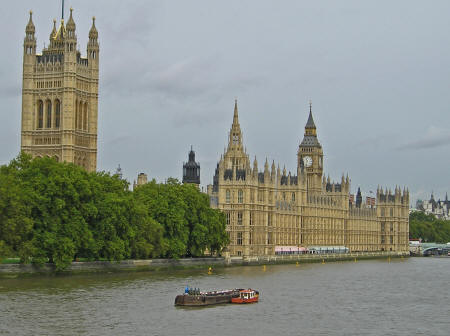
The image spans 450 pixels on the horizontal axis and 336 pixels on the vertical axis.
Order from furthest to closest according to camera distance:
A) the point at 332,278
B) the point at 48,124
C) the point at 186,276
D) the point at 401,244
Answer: the point at 401,244, the point at 48,124, the point at 332,278, the point at 186,276

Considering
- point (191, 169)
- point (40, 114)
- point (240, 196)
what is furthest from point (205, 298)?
point (191, 169)

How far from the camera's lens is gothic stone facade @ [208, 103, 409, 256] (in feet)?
409

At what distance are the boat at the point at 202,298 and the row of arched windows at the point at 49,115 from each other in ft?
243

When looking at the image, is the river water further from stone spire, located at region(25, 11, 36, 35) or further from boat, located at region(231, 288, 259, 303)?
stone spire, located at region(25, 11, 36, 35)

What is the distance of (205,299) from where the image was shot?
64.4m

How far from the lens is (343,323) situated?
5834 cm

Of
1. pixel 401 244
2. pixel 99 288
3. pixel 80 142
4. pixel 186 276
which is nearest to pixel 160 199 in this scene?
pixel 186 276

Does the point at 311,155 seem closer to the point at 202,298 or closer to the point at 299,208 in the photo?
the point at 299,208

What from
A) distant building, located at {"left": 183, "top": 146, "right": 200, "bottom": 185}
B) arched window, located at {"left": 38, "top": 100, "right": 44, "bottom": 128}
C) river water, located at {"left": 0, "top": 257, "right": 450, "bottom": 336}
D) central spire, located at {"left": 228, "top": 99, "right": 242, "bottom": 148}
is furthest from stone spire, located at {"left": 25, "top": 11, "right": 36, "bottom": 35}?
river water, located at {"left": 0, "top": 257, "right": 450, "bottom": 336}

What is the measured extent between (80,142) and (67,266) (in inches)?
2334

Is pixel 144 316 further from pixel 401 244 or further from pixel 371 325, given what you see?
pixel 401 244

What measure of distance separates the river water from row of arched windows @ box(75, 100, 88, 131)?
170 feet

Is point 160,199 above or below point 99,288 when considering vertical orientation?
above

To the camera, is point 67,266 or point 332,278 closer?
point 67,266
